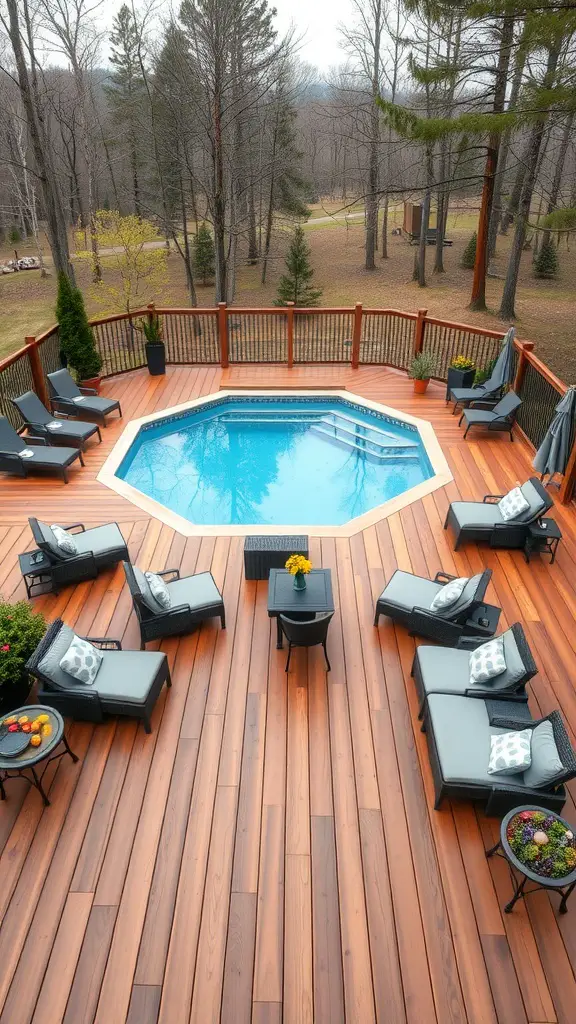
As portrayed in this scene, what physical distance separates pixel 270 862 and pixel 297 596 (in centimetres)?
208

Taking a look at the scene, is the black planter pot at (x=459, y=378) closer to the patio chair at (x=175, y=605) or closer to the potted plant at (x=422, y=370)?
the potted plant at (x=422, y=370)

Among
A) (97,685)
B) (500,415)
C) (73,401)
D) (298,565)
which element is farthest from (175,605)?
(500,415)

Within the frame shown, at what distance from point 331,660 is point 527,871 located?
7.16 ft

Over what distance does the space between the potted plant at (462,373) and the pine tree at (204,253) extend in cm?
1610

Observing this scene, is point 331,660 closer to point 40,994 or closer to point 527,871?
point 527,871

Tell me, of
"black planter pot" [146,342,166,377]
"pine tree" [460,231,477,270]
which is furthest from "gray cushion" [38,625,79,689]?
"pine tree" [460,231,477,270]

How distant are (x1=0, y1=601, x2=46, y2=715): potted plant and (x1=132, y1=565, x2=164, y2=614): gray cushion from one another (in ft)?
2.49

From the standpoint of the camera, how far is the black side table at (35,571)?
5578mm

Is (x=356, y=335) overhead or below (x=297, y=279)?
below

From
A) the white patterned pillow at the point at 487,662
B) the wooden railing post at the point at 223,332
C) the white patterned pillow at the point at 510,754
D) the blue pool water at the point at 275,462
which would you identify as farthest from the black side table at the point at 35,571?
the wooden railing post at the point at 223,332

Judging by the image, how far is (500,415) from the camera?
28.0ft

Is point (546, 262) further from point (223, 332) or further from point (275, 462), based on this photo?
point (275, 462)

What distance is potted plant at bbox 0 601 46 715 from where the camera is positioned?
4141 millimetres

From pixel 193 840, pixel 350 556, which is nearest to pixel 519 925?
pixel 193 840
